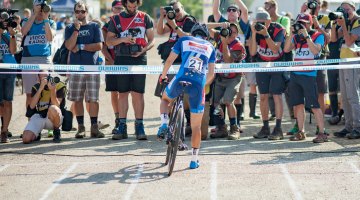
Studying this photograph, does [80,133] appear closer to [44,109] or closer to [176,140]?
[44,109]

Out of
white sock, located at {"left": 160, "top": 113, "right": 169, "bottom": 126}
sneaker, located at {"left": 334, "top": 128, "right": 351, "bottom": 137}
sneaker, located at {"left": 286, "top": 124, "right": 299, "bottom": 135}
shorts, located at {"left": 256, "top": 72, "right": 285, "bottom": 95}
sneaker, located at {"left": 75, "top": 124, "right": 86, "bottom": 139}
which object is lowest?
sneaker, located at {"left": 334, "top": 128, "right": 351, "bottom": 137}

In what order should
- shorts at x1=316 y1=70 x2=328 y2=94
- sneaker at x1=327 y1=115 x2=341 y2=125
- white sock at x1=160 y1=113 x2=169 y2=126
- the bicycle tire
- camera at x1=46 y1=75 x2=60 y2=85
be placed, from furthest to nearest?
sneaker at x1=327 y1=115 x2=341 y2=125 < shorts at x1=316 y1=70 x2=328 y2=94 < camera at x1=46 y1=75 x2=60 y2=85 < white sock at x1=160 y1=113 x2=169 y2=126 < the bicycle tire

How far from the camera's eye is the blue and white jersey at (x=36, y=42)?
13.2m

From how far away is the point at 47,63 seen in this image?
13398 millimetres

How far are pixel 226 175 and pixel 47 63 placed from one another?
468cm

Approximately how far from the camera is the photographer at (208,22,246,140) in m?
13.1

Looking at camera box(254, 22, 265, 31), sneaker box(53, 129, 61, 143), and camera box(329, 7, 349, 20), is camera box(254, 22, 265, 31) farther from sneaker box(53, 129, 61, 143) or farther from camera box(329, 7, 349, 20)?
sneaker box(53, 129, 61, 143)

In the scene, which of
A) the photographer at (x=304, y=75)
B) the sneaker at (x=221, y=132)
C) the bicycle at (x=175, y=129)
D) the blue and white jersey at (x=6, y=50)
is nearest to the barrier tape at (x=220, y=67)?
the photographer at (x=304, y=75)

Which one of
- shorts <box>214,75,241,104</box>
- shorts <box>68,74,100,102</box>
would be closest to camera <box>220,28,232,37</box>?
shorts <box>214,75,241,104</box>

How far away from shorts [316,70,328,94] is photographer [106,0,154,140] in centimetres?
299

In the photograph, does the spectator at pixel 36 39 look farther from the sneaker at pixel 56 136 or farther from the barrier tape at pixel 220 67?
the sneaker at pixel 56 136

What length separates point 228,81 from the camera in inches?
518

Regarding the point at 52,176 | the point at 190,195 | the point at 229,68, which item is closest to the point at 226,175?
the point at 190,195

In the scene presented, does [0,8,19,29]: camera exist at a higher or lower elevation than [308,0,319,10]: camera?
lower
